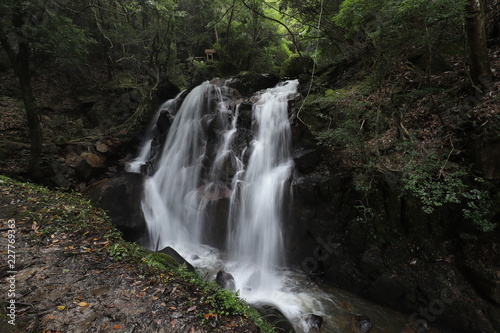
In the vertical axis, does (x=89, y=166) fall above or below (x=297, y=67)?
below

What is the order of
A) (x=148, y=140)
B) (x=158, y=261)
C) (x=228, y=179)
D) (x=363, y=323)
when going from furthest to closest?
(x=148, y=140), (x=228, y=179), (x=363, y=323), (x=158, y=261)

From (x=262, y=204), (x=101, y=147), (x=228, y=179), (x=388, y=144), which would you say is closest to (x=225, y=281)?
(x=262, y=204)

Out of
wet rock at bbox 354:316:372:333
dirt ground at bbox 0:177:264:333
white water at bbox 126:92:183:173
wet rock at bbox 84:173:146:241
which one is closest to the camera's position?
dirt ground at bbox 0:177:264:333

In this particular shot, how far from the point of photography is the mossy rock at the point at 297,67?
12688 mm

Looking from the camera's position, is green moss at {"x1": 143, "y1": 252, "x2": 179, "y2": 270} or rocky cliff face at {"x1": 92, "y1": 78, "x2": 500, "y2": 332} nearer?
green moss at {"x1": 143, "y1": 252, "x2": 179, "y2": 270}

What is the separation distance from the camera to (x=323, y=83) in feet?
32.8

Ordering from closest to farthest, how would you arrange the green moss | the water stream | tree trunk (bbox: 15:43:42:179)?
the green moss, the water stream, tree trunk (bbox: 15:43:42:179)

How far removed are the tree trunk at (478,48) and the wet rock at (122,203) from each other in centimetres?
1012

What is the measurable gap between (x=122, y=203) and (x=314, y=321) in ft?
23.1

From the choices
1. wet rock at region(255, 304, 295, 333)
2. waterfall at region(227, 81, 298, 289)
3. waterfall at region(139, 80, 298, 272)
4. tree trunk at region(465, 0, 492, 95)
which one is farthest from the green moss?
tree trunk at region(465, 0, 492, 95)

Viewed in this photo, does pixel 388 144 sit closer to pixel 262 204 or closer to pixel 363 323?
Answer: pixel 262 204

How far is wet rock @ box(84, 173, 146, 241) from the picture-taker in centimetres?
761

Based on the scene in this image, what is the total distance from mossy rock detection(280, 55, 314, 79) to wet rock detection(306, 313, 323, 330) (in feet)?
36.8

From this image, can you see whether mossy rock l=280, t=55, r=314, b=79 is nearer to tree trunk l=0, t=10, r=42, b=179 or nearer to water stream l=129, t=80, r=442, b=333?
water stream l=129, t=80, r=442, b=333
